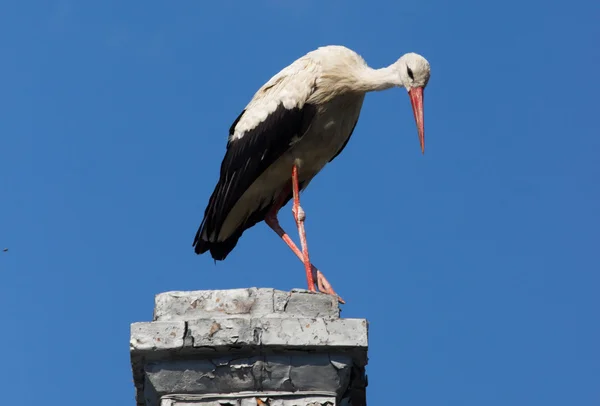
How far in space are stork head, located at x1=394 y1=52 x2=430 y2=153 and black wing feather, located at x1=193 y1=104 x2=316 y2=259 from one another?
0.77 m

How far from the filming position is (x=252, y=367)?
20.6 ft

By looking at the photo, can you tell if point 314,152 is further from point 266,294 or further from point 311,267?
point 266,294

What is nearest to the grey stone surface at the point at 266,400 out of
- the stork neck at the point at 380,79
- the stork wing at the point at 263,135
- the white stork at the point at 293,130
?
the white stork at the point at 293,130

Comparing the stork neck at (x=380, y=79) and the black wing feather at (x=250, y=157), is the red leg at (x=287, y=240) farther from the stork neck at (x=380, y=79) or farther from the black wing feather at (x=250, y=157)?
the stork neck at (x=380, y=79)

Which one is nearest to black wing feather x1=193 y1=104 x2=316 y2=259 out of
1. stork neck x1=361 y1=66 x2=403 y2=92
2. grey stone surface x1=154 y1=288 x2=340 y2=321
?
stork neck x1=361 y1=66 x2=403 y2=92

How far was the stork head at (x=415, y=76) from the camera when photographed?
9.41 meters

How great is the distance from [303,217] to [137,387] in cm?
287

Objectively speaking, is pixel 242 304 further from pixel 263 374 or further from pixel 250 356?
pixel 263 374

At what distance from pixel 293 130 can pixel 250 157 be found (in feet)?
1.35

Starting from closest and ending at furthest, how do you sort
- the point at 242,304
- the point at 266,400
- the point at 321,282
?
the point at 266,400 → the point at 242,304 → the point at 321,282

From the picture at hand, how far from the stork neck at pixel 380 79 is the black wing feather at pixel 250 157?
474 mm

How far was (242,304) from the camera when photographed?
6.47 m

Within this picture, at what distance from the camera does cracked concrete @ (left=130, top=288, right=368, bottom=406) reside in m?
6.27

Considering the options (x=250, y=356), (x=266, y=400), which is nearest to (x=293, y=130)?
(x=250, y=356)
